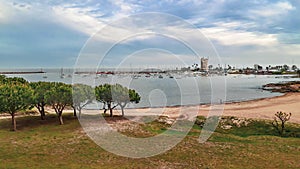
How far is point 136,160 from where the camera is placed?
21.2m

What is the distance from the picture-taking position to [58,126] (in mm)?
33438

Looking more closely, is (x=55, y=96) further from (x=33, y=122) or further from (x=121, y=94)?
(x=121, y=94)

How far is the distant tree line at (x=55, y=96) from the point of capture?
31609 mm

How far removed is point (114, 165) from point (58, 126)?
1604 cm

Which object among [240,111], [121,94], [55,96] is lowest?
[240,111]

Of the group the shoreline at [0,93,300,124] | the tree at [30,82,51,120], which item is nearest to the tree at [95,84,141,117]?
the tree at [30,82,51,120]

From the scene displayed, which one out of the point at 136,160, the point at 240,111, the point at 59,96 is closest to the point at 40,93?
the point at 59,96

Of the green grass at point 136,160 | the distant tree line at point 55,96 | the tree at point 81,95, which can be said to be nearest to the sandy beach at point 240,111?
the distant tree line at point 55,96

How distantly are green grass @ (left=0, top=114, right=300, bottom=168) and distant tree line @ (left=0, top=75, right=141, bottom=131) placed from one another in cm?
339

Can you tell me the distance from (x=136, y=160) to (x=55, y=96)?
56.6 ft

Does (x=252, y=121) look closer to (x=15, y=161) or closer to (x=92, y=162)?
(x=92, y=162)

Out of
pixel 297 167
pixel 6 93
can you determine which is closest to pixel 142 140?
pixel 297 167

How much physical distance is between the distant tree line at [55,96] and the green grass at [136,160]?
3.39 metres

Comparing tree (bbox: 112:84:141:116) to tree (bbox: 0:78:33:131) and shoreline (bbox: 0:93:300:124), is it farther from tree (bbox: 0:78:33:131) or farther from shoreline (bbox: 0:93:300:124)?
tree (bbox: 0:78:33:131)
